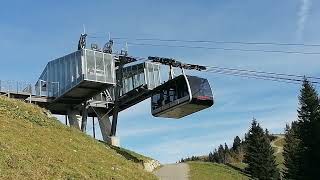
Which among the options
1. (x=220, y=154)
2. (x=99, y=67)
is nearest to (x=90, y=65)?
(x=99, y=67)

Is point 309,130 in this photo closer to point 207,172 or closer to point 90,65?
point 207,172

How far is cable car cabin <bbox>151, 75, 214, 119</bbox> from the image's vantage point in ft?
143

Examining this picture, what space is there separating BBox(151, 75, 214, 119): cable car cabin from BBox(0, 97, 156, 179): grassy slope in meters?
8.82

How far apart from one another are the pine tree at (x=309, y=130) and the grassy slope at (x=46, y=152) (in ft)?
67.7

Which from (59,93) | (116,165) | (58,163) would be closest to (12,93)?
(59,93)

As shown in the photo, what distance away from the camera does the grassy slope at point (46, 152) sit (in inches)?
945

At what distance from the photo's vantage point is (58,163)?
26875 mm

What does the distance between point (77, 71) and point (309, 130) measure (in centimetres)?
2552

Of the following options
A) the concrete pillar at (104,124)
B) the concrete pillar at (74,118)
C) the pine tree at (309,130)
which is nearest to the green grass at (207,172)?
the pine tree at (309,130)

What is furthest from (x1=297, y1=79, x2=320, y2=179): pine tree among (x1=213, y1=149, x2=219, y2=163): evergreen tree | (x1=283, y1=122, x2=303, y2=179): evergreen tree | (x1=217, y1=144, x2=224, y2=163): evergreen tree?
(x1=213, y1=149, x2=219, y2=163): evergreen tree

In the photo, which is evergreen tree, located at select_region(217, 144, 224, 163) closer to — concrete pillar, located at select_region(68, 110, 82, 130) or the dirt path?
concrete pillar, located at select_region(68, 110, 82, 130)

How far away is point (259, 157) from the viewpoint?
217ft

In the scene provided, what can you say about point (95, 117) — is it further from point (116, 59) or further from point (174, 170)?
point (174, 170)

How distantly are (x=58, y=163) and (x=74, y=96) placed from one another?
36466 mm
